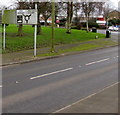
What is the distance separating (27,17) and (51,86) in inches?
467

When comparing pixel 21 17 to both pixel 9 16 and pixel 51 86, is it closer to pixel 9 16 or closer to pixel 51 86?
pixel 9 16

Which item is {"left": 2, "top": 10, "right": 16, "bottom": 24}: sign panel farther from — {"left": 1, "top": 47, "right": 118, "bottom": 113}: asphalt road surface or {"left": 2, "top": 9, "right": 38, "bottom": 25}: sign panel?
{"left": 1, "top": 47, "right": 118, "bottom": 113}: asphalt road surface

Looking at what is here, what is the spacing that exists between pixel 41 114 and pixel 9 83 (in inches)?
170

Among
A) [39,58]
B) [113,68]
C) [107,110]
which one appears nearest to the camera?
[107,110]

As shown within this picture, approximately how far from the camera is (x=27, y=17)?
2155cm

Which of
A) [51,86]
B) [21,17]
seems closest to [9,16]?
[21,17]

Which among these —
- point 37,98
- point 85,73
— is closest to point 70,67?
point 85,73

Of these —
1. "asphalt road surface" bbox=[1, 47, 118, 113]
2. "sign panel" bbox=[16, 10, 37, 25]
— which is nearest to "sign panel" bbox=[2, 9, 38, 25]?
"sign panel" bbox=[16, 10, 37, 25]

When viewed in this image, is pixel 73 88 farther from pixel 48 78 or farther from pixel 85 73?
pixel 85 73

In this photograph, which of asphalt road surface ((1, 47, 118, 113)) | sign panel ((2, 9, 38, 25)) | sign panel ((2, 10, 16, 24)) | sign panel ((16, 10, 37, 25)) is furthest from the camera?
sign panel ((2, 10, 16, 24))

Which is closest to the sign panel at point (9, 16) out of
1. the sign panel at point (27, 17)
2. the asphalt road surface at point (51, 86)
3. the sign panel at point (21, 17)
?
the sign panel at point (21, 17)

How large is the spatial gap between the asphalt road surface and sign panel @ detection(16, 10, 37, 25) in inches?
274

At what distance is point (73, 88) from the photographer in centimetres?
1053

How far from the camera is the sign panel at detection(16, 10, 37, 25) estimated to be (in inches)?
829
